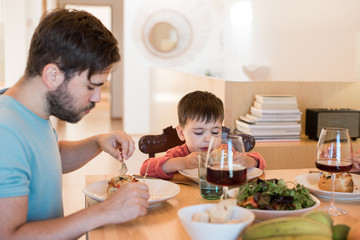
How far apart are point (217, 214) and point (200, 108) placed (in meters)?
1.08

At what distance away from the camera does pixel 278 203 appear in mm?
1211

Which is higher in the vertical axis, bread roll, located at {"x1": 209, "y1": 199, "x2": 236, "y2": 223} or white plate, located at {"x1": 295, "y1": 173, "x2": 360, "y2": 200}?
bread roll, located at {"x1": 209, "y1": 199, "x2": 236, "y2": 223}

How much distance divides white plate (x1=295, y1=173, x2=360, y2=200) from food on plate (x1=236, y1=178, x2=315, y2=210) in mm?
205

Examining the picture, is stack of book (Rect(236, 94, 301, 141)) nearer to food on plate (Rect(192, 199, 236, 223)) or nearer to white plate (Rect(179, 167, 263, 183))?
white plate (Rect(179, 167, 263, 183))

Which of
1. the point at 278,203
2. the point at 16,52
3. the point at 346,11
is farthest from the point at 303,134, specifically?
the point at 16,52

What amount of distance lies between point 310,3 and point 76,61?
3949 millimetres

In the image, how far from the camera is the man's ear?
48.4 inches

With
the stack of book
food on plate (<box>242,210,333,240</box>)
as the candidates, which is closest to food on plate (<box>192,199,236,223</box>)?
food on plate (<box>242,210,333,240</box>)

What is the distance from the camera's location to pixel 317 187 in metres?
1.57

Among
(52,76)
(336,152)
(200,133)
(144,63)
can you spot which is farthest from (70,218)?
(144,63)

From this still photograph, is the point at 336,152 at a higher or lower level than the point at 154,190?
higher

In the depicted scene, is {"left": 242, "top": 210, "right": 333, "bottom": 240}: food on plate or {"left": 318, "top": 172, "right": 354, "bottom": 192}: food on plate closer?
{"left": 242, "top": 210, "right": 333, "bottom": 240}: food on plate

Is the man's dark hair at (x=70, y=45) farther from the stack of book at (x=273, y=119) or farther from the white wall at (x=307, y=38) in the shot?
the white wall at (x=307, y=38)

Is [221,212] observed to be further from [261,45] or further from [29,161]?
[261,45]
